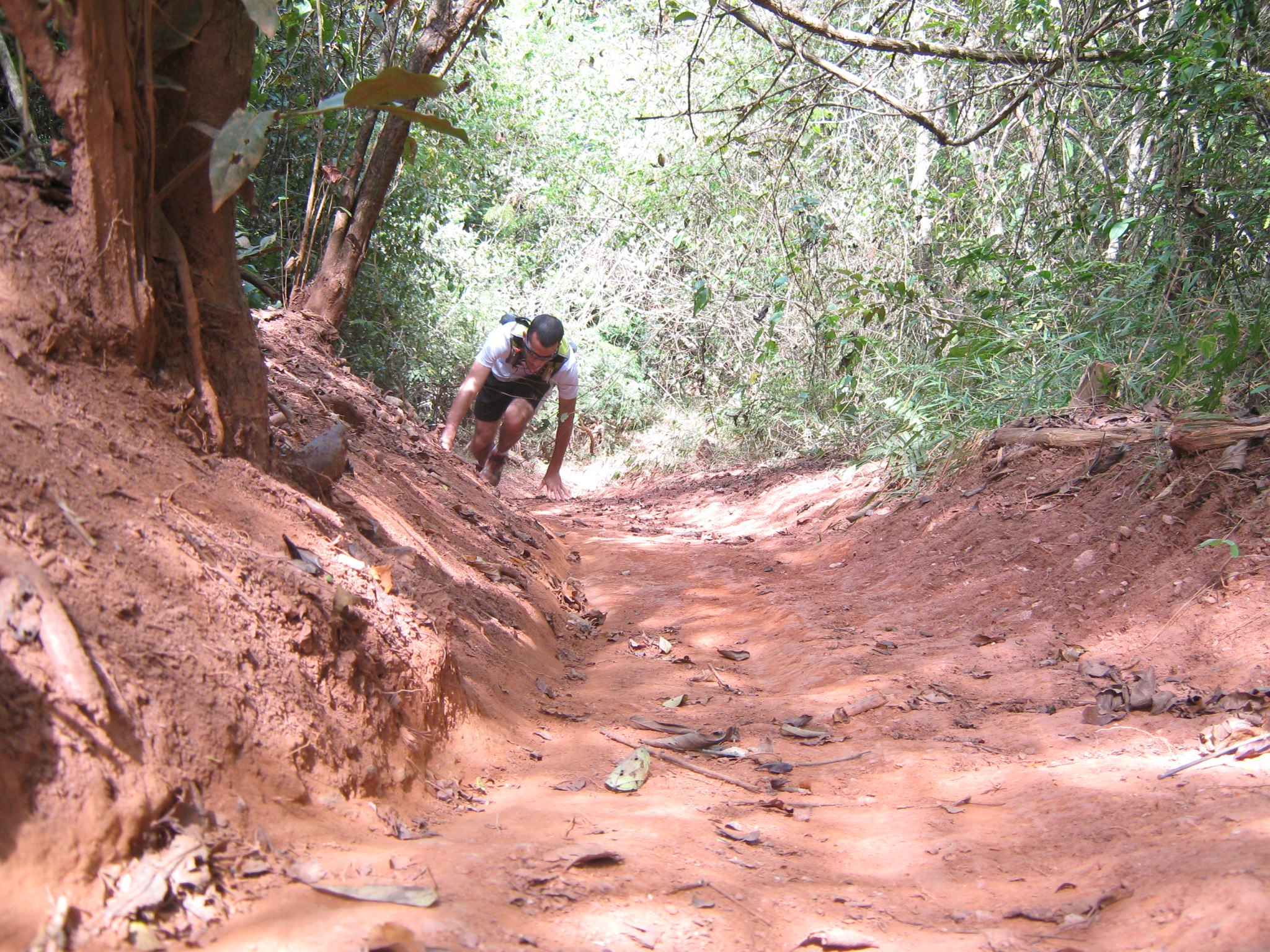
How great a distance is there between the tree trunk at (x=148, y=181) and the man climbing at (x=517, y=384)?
415cm

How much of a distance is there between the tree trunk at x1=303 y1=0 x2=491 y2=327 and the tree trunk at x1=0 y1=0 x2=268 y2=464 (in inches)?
137

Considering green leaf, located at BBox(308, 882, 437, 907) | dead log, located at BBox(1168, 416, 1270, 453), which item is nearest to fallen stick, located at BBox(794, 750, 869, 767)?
green leaf, located at BBox(308, 882, 437, 907)

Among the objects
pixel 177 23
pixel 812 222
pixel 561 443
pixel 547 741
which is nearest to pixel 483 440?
pixel 561 443

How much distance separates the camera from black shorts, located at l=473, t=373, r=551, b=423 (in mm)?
7402

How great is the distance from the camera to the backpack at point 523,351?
693 cm

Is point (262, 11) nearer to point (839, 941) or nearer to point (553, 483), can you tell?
point (839, 941)

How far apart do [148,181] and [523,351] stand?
4.73 m

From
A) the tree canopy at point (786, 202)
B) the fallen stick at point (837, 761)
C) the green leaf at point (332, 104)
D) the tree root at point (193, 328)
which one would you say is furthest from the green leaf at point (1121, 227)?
the tree root at point (193, 328)

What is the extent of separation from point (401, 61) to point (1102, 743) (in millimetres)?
6285

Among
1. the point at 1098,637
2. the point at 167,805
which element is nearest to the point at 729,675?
the point at 1098,637

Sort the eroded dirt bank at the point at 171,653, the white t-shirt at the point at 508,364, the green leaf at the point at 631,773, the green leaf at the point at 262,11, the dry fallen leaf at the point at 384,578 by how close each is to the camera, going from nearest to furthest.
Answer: the eroded dirt bank at the point at 171,653 < the green leaf at the point at 262,11 < the green leaf at the point at 631,773 < the dry fallen leaf at the point at 384,578 < the white t-shirt at the point at 508,364

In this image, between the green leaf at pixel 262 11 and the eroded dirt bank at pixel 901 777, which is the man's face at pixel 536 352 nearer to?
the eroded dirt bank at pixel 901 777

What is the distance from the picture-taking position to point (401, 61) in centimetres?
661

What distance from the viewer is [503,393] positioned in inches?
297
